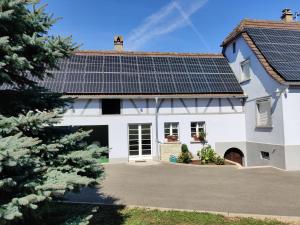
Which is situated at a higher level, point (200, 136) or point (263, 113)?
point (263, 113)

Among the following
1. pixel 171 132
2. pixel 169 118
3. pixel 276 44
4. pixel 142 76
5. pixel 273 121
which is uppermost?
pixel 276 44

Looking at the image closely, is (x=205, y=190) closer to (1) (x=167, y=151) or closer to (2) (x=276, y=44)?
(1) (x=167, y=151)

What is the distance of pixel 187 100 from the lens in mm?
17344

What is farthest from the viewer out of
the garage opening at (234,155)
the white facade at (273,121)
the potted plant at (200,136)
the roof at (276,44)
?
the garage opening at (234,155)

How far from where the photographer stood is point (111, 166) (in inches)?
595

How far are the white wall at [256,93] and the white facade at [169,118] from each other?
88 cm

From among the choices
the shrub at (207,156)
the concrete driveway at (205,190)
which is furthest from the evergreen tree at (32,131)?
the shrub at (207,156)

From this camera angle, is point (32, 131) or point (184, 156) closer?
point (32, 131)

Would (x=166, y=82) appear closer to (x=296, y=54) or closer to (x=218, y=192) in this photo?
(x=296, y=54)

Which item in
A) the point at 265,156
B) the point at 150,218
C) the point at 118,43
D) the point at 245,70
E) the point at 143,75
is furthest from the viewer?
the point at 118,43

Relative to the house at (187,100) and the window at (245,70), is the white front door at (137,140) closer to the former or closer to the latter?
the house at (187,100)

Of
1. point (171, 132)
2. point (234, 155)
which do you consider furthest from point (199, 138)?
point (234, 155)

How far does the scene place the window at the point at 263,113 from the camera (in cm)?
1506

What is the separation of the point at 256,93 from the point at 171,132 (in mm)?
5335
